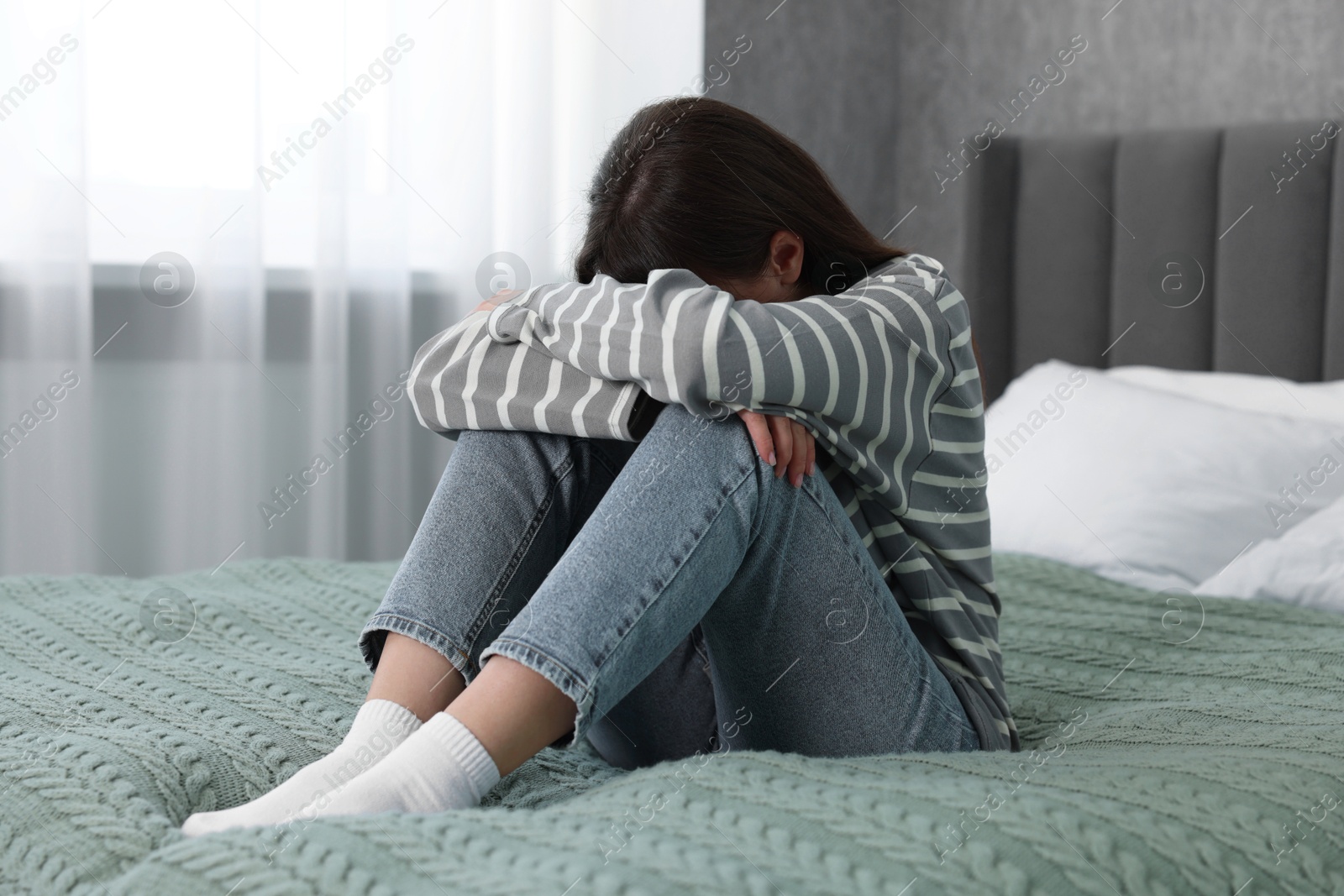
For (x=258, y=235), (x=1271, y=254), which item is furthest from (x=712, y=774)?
(x=258, y=235)

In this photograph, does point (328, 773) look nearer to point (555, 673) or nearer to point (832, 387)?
point (555, 673)

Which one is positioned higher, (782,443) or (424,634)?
(782,443)

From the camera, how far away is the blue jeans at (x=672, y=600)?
67cm

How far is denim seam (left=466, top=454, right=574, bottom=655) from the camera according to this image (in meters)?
0.79

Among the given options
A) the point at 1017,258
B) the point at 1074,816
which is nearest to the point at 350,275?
the point at 1017,258

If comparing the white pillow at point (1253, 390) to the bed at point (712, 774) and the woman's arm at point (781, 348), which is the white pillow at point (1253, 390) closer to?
the bed at point (712, 774)

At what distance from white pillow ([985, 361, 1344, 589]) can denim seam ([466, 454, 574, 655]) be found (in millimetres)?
828

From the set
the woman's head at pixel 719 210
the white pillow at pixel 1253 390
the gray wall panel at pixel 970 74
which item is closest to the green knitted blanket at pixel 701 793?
the woman's head at pixel 719 210

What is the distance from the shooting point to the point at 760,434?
725 mm

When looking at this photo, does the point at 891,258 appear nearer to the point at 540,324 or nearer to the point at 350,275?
the point at 540,324

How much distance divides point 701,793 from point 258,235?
1635 millimetres

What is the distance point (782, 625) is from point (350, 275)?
1.56m

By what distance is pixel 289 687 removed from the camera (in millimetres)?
931

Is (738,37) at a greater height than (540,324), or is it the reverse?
(738,37)
